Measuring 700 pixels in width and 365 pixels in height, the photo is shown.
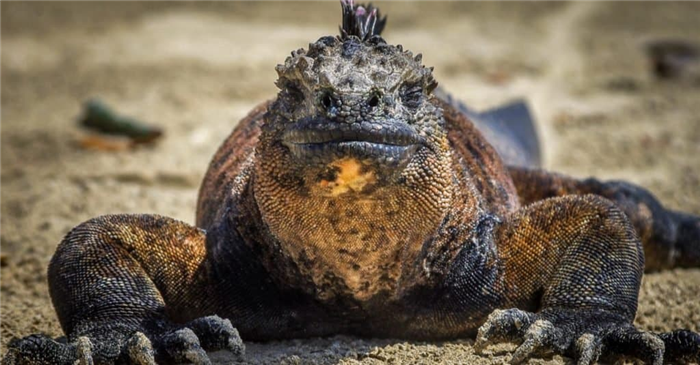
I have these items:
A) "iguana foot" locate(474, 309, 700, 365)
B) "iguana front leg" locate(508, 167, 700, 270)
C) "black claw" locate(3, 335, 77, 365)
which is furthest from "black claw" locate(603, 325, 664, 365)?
"black claw" locate(3, 335, 77, 365)

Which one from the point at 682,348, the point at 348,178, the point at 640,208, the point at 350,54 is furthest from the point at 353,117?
the point at 640,208

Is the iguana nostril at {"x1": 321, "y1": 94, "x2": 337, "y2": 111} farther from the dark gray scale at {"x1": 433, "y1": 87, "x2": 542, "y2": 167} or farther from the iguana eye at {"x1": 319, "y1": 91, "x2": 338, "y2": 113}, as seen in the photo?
the dark gray scale at {"x1": 433, "y1": 87, "x2": 542, "y2": 167}

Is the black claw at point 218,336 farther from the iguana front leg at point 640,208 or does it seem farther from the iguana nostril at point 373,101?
the iguana front leg at point 640,208

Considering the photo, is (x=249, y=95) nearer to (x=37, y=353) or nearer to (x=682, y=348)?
(x=37, y=353)

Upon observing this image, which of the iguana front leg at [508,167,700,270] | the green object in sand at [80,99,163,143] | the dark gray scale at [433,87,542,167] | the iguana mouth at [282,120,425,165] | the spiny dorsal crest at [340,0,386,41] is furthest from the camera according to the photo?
the green object in sand at [80,99,163,143]

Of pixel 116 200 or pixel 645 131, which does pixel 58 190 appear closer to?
pixel 116 200
